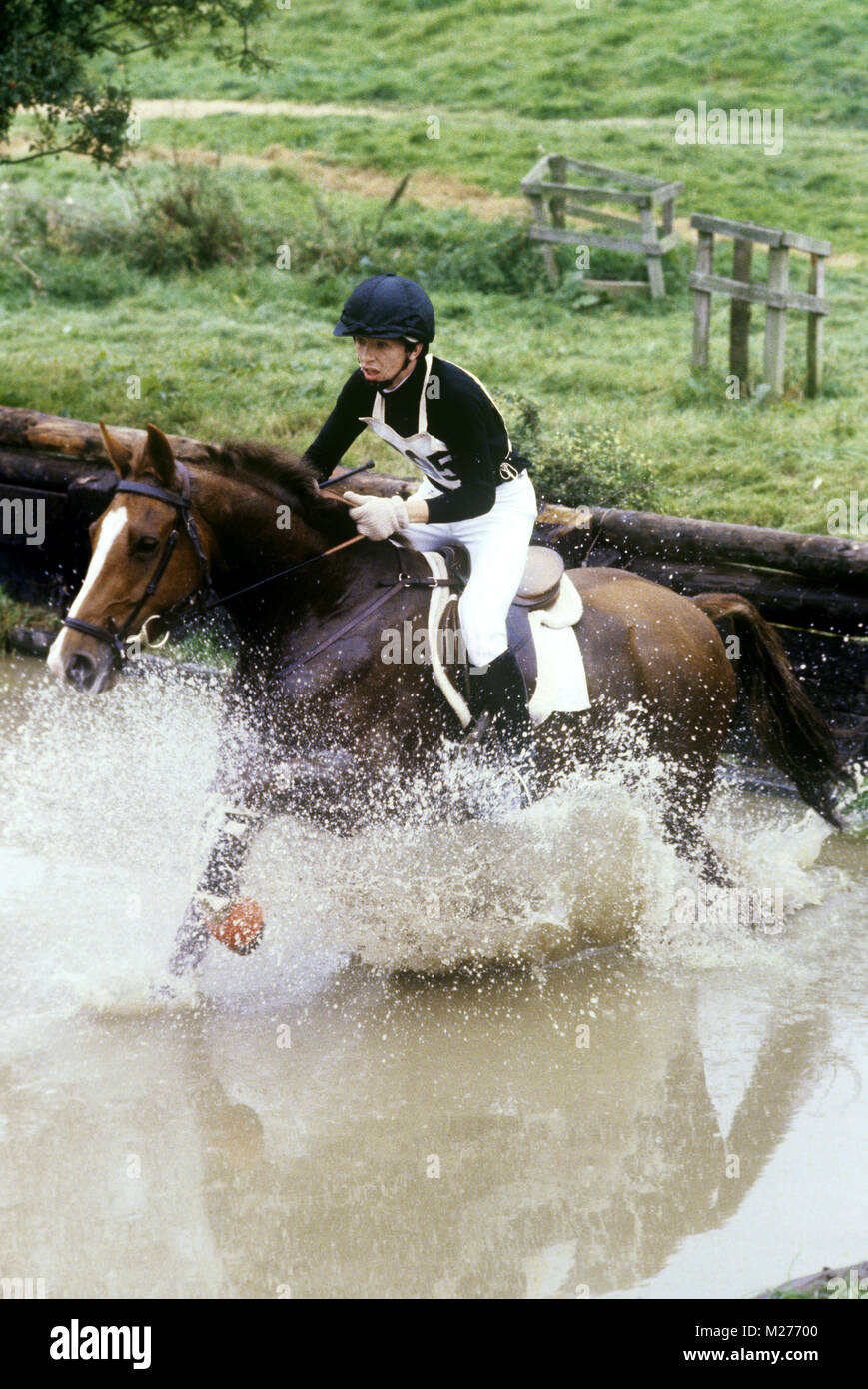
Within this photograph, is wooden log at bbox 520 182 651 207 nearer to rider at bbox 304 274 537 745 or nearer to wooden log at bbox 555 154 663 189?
wooden log at bbox 555 154 663 189

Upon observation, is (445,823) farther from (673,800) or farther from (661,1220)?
(661,1220)

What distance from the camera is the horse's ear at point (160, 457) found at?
166 inches

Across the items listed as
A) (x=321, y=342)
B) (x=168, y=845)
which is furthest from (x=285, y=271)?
(x=168, y=845)

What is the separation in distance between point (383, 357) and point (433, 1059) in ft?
7.45

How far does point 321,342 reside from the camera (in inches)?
485

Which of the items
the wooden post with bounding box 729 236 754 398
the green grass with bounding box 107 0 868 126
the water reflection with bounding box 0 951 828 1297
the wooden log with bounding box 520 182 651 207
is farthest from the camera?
the green grass with bounding box 107 0 868 126

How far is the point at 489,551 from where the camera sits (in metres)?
4.89

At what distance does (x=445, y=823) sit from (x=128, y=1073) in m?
1.39

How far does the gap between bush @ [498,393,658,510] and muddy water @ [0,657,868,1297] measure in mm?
2149

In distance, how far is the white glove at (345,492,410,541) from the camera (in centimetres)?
450

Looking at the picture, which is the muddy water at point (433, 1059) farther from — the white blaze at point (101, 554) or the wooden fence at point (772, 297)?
the wooden fence at point (772, 297)

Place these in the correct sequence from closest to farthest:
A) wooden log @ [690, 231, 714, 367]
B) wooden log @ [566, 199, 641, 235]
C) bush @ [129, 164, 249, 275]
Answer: wooden log @ [690, 231, 714, 367], wooden log @ [566, 199, 641, 235], bush @ [129, 164, 249, 275]

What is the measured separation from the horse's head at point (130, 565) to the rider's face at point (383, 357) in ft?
2.24
